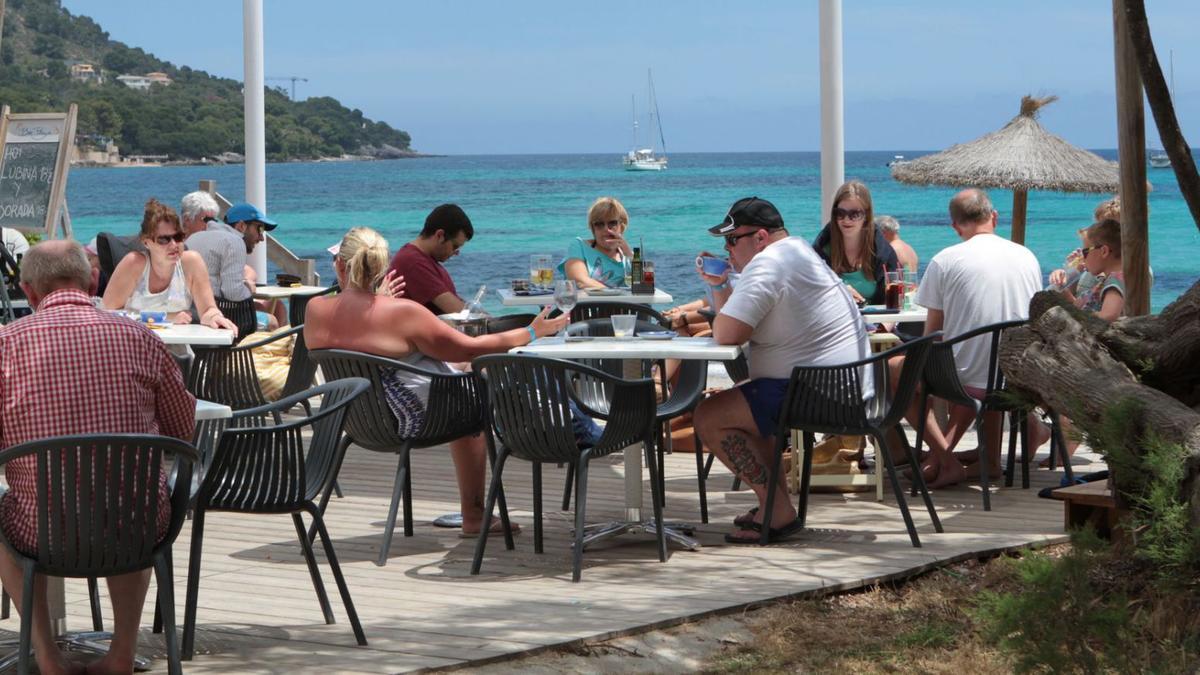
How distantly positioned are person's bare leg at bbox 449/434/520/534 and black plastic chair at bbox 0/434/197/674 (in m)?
2.32

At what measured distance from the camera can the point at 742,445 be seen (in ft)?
19.7

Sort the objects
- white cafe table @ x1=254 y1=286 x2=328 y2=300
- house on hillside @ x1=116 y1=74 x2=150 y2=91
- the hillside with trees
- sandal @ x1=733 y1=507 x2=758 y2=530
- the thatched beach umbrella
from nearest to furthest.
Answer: sandal @ x1=733 y1=507 x2=758 y2=530 < white cafe table @ x1=254 y1=286 x2=328 y2=300 < the thatched beach umbrella < the hillside with trees < house on hillside @ x1=116 y1=74 x2=150 y2=91

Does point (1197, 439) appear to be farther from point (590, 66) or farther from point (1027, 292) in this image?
point (590, 66)

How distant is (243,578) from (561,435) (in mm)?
1154

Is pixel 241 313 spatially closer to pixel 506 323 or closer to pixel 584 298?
pixel 584 298

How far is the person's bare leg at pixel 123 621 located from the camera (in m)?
4.07

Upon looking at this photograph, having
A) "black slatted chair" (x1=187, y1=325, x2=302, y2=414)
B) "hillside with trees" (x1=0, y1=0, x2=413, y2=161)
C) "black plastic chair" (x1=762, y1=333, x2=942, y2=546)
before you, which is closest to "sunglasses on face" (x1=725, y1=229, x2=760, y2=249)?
"black plastic chair" (x1=762, y1=333, x2=942, y2=546)

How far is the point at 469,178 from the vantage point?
8138 centimetres

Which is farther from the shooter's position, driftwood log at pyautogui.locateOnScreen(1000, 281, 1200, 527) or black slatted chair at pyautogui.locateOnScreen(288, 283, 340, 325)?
black slatted chair at pyautogui.locateOnScreen(288, 283, 340, 325)

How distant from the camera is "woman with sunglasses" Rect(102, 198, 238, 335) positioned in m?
7.48

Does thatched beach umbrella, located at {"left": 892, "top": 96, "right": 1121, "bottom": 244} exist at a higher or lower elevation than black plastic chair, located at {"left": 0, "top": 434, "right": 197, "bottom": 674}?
higher

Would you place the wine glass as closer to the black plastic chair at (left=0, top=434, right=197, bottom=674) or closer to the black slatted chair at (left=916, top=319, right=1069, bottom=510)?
the black slatted chair at (left=916, top=319, right=1069, bottom=510)

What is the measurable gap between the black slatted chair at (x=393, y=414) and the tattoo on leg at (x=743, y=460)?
0.84m

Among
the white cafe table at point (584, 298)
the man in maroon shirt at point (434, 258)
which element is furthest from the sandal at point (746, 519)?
the white cafe table at point (584, 298)
